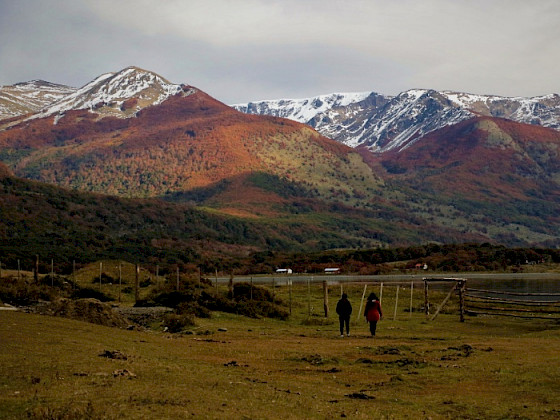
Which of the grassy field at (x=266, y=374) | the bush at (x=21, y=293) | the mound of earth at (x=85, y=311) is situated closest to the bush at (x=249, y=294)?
the bush at (x=21, y=293)

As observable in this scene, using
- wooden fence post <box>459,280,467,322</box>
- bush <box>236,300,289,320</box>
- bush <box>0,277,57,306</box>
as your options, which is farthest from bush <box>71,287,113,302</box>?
wooden fence post <box>459,280,467,322</box>

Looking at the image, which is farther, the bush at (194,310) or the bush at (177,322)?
the bush at (194,310)

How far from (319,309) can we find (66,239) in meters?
72.1

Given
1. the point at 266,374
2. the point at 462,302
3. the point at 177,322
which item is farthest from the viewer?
the point at 462,302

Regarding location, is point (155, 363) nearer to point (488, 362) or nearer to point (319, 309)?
point (488, 362)

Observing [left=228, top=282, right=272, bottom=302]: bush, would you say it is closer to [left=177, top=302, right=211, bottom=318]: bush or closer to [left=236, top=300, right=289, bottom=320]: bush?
[left=236, top=300, right=289, bottom=320]: bush

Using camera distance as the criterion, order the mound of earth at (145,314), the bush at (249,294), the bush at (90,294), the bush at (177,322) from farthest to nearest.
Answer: the bush at (90,294)
the bush at (249,294)
the mound of earth at (145,314)
the bush at (177,322)

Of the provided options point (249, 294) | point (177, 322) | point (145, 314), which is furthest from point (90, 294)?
point (177, 322)

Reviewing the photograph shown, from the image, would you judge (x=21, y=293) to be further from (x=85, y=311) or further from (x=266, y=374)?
(x=266, y=374)

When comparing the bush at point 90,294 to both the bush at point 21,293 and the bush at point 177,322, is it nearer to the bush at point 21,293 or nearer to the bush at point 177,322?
the bush at point 21,293

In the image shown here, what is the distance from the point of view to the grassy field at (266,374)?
40.1 ft

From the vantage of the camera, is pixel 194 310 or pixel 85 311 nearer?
pixel 85 311

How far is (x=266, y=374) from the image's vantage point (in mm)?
17672

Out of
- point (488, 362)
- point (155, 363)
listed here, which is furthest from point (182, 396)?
point (488, 362)
